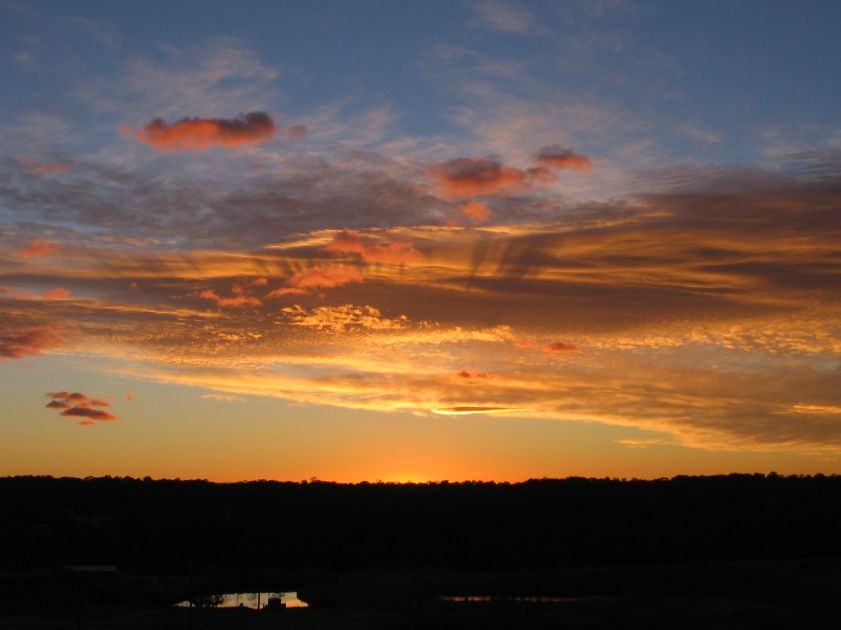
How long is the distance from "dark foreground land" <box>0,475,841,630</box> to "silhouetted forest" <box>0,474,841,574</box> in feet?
1.01

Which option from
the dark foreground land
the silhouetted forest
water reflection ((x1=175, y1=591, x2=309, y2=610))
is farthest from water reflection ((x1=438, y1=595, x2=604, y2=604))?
the silhouetted forest

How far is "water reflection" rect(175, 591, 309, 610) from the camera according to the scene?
62.4m

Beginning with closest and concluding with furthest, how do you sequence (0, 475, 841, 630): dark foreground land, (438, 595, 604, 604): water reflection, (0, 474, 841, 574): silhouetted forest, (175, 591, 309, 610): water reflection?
1. (0, 475, 841, 630): dark foreground land
2. (438, 595, 604, 604): water reflection
3. (175, 591, 309, 610): water reflection
4. (0, 474, 841, 574): silhouetted forest

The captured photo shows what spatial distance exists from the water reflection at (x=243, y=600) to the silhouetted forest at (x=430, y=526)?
16.1 m

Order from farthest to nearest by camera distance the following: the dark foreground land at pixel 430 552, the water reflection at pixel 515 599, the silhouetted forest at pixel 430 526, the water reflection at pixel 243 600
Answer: the silhouetted forest at pixel 430 526 < the water reflection at pixel 243 600 < the water reflection at pixel 515 599 < the dark foreground land at pixel 430 552

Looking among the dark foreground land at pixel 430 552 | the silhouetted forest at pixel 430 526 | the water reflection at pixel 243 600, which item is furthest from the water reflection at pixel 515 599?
the silhouetted forest at pixel 430 526

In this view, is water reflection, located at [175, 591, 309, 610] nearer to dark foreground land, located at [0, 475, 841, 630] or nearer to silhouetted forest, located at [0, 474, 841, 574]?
dark foreground land, located at [0, 475, 841, 630]

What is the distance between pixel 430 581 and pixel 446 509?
3970 cm

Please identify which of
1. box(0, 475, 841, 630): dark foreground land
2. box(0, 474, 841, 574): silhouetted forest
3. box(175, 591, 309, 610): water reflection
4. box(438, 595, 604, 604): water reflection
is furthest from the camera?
box(0, 474, 841, 574): silhouetted forest

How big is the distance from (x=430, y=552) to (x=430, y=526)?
9.76 meters

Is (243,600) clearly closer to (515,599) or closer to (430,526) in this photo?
(515,599)

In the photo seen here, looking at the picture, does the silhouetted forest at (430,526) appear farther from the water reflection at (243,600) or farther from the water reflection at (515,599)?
the water reflection at (515,599)

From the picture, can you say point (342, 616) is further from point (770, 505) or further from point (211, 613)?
point (770, 505)

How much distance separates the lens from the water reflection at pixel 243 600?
62406 mm
